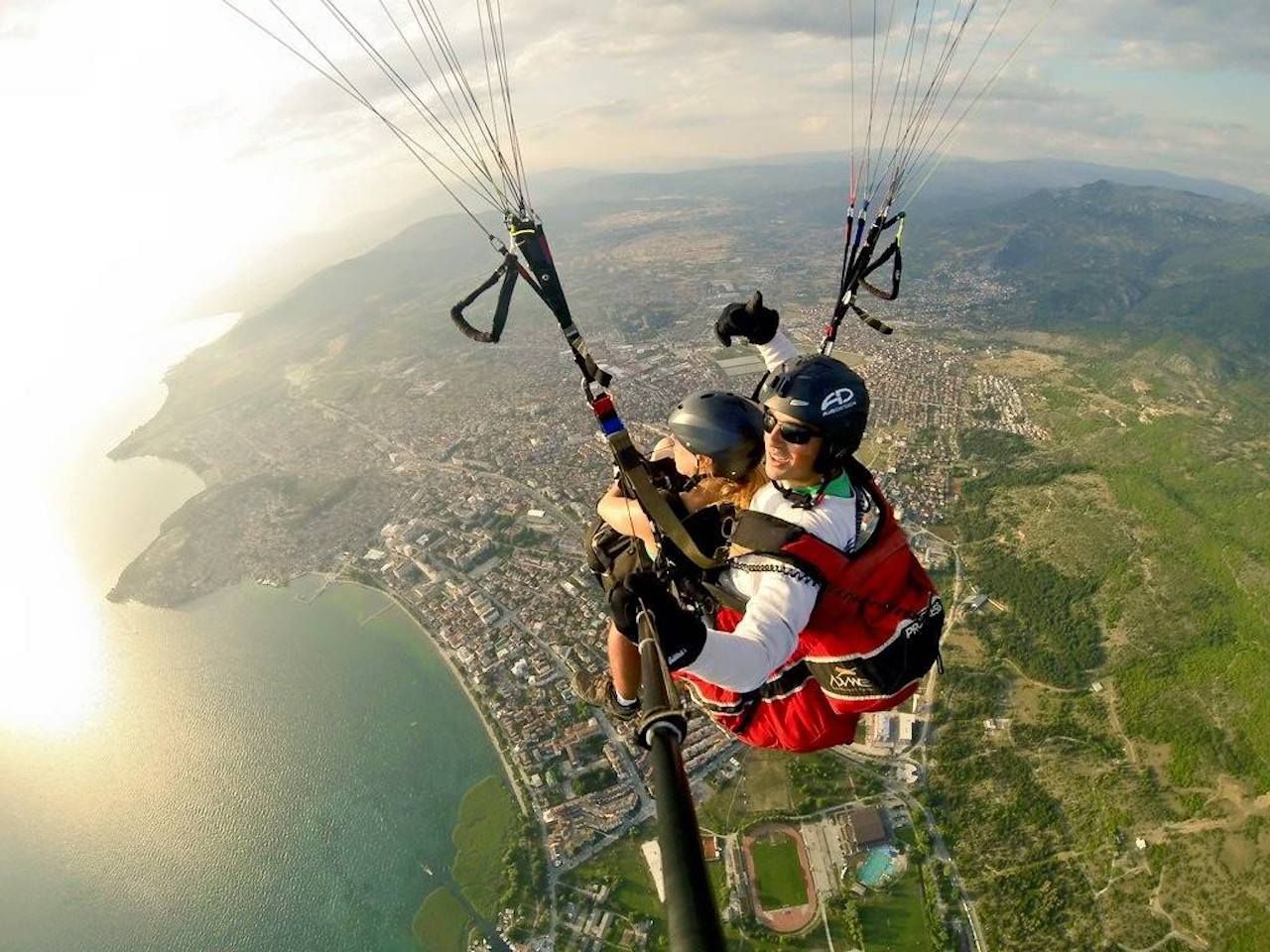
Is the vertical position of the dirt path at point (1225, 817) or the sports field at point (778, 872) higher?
the sports field at point (778, 872)

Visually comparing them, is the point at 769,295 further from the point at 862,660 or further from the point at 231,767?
the point at 862,660

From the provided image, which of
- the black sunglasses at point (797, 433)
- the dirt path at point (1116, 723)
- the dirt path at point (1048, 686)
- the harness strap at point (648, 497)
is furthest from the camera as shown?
the dirt path at point (1048, 686)

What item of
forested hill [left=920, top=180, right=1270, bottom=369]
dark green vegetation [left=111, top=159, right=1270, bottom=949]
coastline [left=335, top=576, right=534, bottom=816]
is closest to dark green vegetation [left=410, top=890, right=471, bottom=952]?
coastline [left=335, top=576, right=534, bottom=816]

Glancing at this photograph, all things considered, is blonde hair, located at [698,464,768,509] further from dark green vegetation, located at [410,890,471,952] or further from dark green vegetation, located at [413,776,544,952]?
dark green vegetation, located at [410,890,471,952]

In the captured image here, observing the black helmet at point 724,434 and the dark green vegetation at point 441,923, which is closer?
the black helmet at point 724,434

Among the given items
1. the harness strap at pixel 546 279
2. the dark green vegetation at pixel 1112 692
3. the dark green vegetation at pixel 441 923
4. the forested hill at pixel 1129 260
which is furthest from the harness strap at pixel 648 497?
the forested hill at pixel 1129 260

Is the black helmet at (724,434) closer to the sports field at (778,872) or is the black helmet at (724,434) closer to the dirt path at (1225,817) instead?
the sports field at (778,872)

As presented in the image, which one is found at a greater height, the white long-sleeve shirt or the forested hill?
the white long-sleeve shirt
